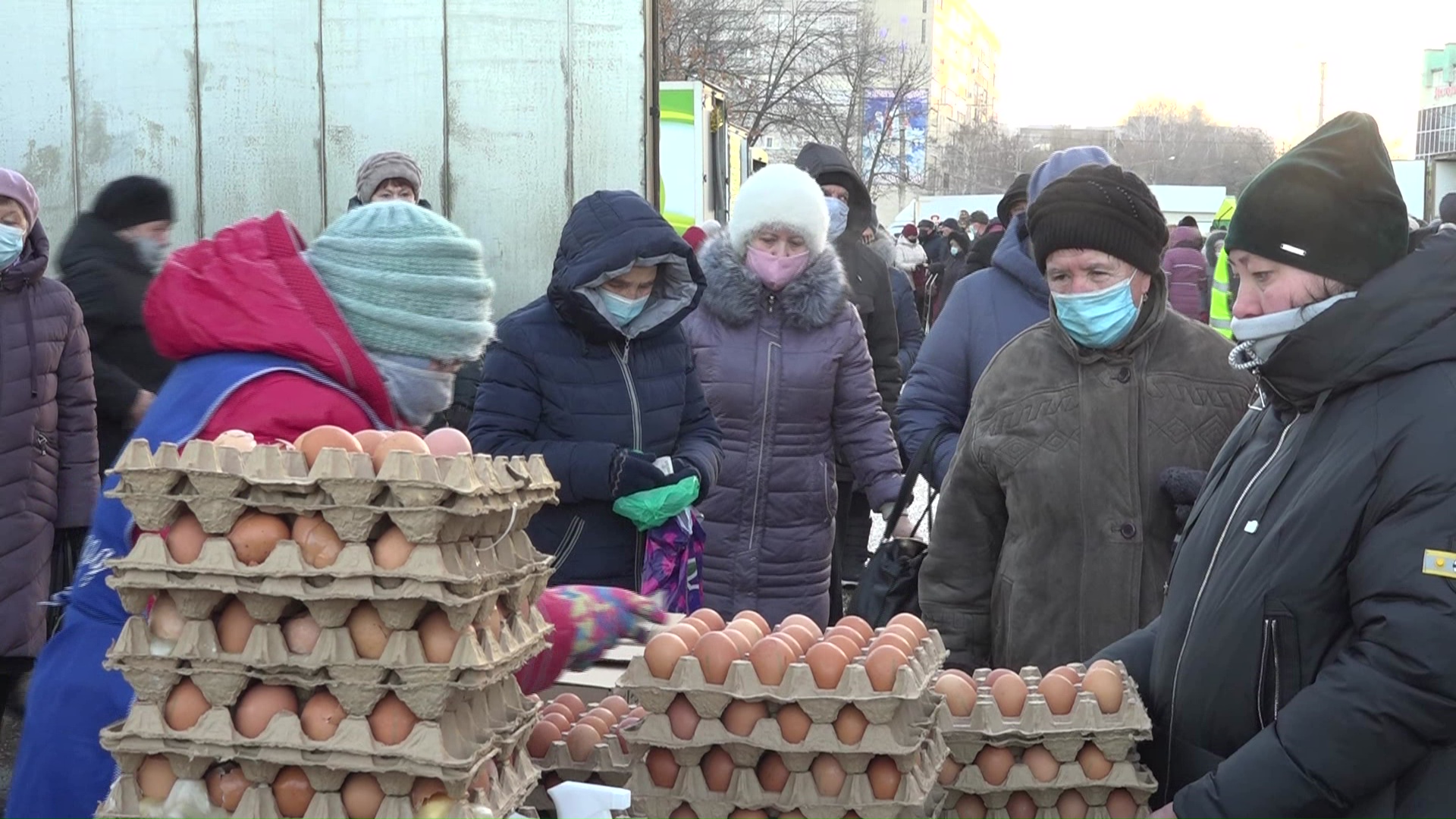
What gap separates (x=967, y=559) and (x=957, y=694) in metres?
1.32

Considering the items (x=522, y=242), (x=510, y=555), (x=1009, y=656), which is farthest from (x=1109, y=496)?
(x=522, y=242)

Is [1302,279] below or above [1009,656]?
above

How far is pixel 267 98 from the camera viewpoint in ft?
27.3

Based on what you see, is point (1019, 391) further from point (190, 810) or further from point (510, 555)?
point (190, 810)

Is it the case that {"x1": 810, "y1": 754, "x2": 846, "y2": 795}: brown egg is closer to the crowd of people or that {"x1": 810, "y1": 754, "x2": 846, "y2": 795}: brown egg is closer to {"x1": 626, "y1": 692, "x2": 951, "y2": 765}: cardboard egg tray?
{"x1": 626, "y1": 692, "x2": 951, "y2": 765}: cardboard egg tray

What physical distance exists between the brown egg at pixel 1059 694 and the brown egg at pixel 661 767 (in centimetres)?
74

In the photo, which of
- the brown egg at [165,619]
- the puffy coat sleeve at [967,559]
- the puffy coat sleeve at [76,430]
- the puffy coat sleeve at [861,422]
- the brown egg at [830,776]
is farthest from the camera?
the puffy coat sleeve at [76,430]

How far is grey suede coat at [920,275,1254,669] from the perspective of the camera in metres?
4.04

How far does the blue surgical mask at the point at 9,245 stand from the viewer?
5953 millimetres

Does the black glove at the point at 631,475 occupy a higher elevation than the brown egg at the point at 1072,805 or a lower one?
higher

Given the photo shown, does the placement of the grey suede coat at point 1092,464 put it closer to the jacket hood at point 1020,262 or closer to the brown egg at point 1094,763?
the jacket hood at point 1020,262

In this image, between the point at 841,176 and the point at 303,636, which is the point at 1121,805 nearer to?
the point at 303,636

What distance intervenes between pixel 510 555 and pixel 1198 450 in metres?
2.21

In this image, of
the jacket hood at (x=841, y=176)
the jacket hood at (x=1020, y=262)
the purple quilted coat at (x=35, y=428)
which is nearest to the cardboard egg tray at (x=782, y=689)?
the jacket hood at (x=1020, y=262)
